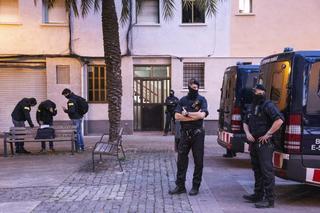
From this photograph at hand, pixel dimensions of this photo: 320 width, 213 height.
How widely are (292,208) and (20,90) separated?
15.1 meters

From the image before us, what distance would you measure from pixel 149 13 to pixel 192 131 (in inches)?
513

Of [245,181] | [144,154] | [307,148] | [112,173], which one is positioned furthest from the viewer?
[144,154]

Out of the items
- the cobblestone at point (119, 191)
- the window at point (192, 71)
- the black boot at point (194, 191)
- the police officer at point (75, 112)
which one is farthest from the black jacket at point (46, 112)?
the black boot at point (194, 191)

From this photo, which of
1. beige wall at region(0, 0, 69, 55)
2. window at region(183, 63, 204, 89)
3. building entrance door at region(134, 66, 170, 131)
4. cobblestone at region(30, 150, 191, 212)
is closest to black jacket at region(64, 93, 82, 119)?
cobblestone at region(30, 150, 191, 212)

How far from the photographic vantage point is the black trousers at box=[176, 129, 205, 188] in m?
8.30

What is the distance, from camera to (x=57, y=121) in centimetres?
2025

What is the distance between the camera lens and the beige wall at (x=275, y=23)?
20.3 m

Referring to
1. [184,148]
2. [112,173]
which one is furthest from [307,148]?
[112,173]

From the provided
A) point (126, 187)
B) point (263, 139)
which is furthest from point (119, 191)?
point (263, 139)

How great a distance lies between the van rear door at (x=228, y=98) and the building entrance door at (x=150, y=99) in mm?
8051

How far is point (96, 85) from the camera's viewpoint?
20609 millimetres

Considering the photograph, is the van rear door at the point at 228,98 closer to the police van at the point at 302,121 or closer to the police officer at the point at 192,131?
the police officer at the point at 192,131

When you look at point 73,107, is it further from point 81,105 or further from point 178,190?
point 178,190

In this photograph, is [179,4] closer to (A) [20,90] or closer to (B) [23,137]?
(A) [20,90]
